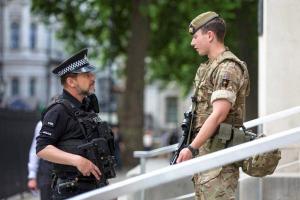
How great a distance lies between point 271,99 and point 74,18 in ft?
63.1

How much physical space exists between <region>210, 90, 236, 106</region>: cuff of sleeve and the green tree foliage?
17.0 metres

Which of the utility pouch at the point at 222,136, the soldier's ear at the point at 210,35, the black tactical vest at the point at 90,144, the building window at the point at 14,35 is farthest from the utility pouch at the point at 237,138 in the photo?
the building window at the point at 14,35

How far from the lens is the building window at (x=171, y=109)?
3093 inches

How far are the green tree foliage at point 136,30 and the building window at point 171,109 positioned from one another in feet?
155

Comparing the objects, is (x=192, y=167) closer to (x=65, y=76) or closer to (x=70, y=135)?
(x=70, y=135)

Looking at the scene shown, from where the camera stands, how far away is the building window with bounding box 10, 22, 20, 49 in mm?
68812

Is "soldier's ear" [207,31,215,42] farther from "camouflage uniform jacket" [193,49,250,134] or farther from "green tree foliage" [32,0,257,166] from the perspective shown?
"green tree foliage" [32,0,257,166]

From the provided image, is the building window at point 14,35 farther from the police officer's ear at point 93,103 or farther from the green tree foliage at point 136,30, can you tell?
the police officer's ear at point 93,103

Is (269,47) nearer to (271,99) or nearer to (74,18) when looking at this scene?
(271,99)

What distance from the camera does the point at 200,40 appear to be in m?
4.79

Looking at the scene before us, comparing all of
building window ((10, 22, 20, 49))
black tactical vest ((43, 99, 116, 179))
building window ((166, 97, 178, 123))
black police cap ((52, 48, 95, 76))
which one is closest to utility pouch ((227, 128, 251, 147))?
black tactical vest ((43, 99, 116, 179))

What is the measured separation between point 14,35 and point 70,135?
6565cm

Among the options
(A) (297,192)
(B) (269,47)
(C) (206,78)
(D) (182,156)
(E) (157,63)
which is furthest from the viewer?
(E) (157,63)

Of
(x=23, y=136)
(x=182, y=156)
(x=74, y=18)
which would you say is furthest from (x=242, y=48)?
(x=182, y=156)
